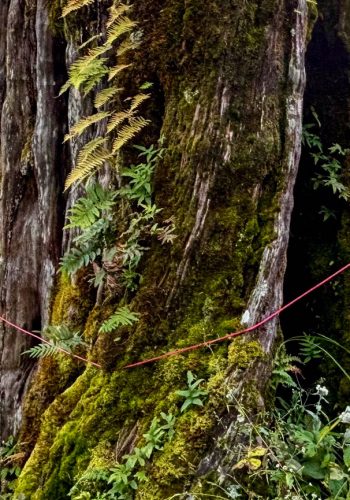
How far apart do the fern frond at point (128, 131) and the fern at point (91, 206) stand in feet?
1.21

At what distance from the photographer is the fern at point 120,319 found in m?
3.43

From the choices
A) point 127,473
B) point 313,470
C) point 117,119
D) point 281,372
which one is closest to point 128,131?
point 117,119

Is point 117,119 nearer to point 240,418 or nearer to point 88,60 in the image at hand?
point 88,60

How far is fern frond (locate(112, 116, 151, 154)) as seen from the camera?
361 centimetres

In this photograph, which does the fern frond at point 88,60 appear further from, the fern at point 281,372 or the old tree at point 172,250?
the fern at point 281,372

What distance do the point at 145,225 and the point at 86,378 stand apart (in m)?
1.24

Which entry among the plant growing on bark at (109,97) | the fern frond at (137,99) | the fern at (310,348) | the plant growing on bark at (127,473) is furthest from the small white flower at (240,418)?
the fern frond at (137,99)

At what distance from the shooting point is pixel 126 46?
12.5 ft

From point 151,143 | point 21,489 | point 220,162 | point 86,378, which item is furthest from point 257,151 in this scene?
point 21,489

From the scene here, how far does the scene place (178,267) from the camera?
359 centimetres

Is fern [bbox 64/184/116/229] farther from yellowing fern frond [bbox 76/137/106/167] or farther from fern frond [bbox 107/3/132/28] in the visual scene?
fern frond [bbox 107/3/132/28]

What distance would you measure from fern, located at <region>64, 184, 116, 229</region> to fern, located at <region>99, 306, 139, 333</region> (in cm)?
71

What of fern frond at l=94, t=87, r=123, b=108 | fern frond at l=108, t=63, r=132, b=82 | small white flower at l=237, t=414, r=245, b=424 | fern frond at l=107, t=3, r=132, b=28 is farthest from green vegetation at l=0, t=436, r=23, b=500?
fern frond at l=107, t=3, r=132, b=28

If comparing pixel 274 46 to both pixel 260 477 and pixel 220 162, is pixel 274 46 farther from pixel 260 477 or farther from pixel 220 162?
pixel 260 477
